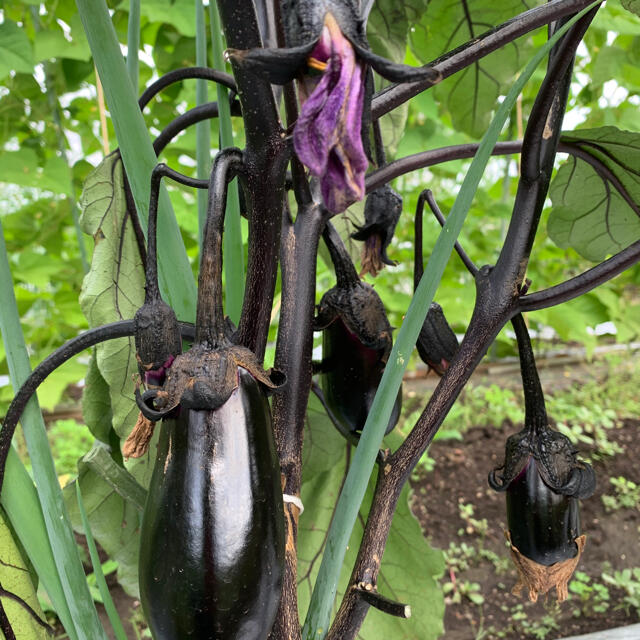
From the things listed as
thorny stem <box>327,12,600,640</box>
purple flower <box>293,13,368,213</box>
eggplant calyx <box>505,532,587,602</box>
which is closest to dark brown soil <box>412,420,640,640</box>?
eggplant calyx <box>505,532,587,602</box>

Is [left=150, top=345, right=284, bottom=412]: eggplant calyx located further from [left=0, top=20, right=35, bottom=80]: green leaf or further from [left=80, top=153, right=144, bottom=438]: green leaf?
[left=0, top=20, right=35, bottom=80]: green leaf

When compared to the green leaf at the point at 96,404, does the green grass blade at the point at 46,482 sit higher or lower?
lower

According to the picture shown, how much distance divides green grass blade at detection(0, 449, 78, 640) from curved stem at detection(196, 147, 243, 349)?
6.3 inches

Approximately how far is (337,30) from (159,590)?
0.22 metres

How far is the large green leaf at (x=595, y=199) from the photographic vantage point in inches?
17.8

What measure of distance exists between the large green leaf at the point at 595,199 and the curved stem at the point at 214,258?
278 mm

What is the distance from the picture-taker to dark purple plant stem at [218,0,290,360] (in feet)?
0.84

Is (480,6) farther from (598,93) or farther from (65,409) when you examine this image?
(65,409)

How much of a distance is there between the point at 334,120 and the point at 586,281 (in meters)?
0.21

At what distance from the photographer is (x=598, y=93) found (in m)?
1.67

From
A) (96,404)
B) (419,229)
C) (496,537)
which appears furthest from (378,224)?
(496,537)

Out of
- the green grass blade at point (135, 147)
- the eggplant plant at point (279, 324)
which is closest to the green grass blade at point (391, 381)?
the eggplant plant at point (279, 324)

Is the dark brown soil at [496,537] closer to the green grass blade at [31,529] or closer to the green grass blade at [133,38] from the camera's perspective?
the green grass blade at [31,529]

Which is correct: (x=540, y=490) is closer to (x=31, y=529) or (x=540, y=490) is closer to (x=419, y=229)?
(x=419, y=229)
